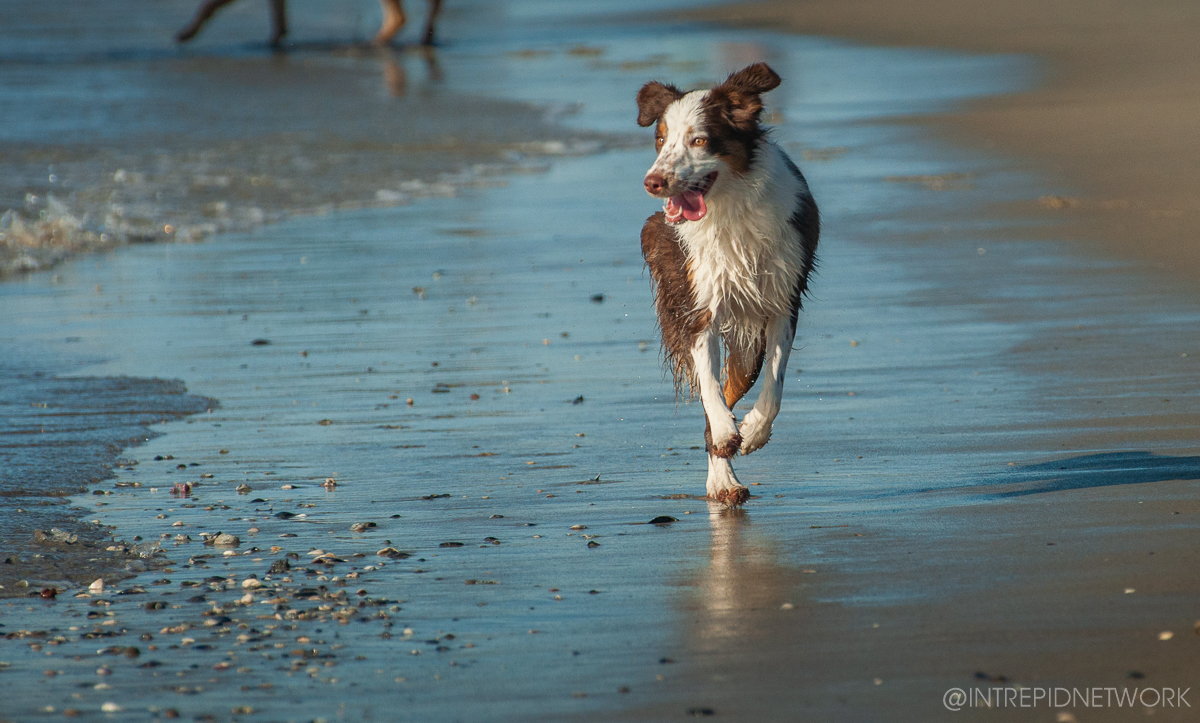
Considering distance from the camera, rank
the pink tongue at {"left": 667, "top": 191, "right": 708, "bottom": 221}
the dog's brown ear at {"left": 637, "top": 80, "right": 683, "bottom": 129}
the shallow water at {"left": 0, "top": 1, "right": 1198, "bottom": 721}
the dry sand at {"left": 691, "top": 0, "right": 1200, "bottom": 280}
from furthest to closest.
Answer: the dry sand at {"left": 691, "top": 0, "right": 1200, "bottom": 280}
the dog's brown ear at {"left": 637, "top": 80, "right": 683, "bottom": 129}
the pink tongue at {"left": 667, "top": 191, "right": 708, "bottom": 221}
the shallow water at {"left": 0, "top": 1, "right": 1198, "bottom": 721}

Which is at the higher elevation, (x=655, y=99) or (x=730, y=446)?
(x=655, y=99)

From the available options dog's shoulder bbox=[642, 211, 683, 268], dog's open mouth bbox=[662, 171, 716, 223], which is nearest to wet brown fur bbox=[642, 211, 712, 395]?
dog's shoulder bbox=[642, 211, 683, 268]

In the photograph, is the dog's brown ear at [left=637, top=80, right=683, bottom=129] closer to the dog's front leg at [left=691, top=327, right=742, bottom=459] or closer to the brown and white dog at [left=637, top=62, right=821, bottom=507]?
the brown and white dog at [left=637, top=62, right=821, bottom=507]

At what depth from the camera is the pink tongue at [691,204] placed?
206 inches

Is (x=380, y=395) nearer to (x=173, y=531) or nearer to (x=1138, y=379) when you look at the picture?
(x=173, y=531)

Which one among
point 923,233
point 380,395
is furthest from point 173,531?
point 923,233

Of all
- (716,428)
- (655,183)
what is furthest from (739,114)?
(716,428)

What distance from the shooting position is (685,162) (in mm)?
5145

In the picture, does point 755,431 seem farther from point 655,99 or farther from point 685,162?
point 655,99

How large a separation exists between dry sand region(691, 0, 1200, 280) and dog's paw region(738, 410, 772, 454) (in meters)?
4.06

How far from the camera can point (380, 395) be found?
697cm

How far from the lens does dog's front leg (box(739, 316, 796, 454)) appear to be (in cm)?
532

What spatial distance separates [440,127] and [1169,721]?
56.4 ft

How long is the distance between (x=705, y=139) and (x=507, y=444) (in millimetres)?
1634
